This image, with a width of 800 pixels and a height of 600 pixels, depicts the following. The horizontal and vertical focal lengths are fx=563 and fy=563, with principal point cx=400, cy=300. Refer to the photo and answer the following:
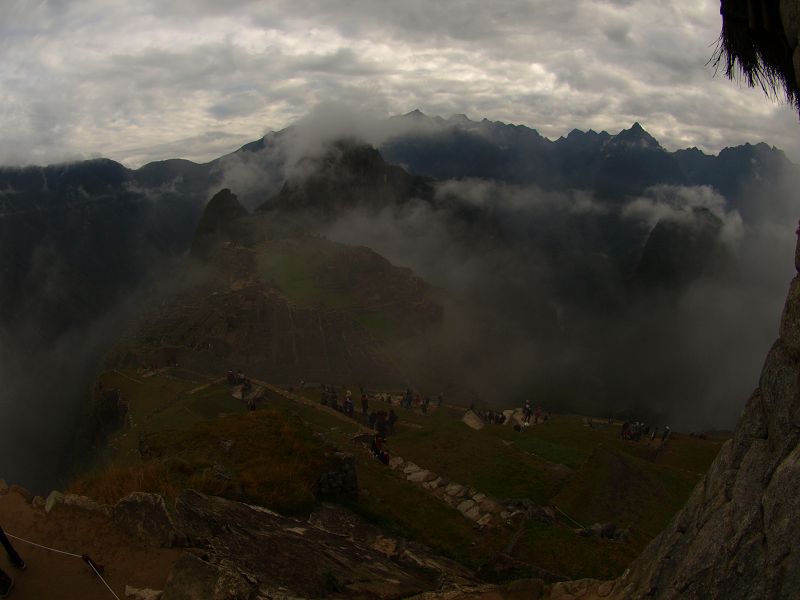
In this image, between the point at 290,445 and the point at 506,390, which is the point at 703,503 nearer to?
the point at 290,445

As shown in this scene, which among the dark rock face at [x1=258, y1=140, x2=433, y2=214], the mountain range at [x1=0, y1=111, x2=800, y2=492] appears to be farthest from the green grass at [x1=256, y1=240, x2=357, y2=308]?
the dark rock face at [x1=258, y1=140, x2=433, y2=214]

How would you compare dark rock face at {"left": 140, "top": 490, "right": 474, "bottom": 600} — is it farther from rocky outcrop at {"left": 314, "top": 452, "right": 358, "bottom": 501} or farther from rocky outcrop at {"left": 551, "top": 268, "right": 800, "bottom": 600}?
rocky outcrop at {"left": 551, "top": 268, "right": 800, "bottom": 600}

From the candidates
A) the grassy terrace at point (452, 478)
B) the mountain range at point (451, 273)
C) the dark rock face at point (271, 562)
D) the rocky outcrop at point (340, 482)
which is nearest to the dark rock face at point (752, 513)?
the dark rock face at point (271, 562)

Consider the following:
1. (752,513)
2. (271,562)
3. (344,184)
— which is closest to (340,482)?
(271,562)

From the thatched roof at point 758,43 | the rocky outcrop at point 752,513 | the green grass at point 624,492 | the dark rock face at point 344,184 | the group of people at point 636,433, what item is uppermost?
the dark rock face at point 344,184

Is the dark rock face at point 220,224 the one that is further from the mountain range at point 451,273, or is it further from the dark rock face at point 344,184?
the dark rock face at point 344,184

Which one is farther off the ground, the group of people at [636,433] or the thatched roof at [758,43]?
the thatched roof at [758,43]
